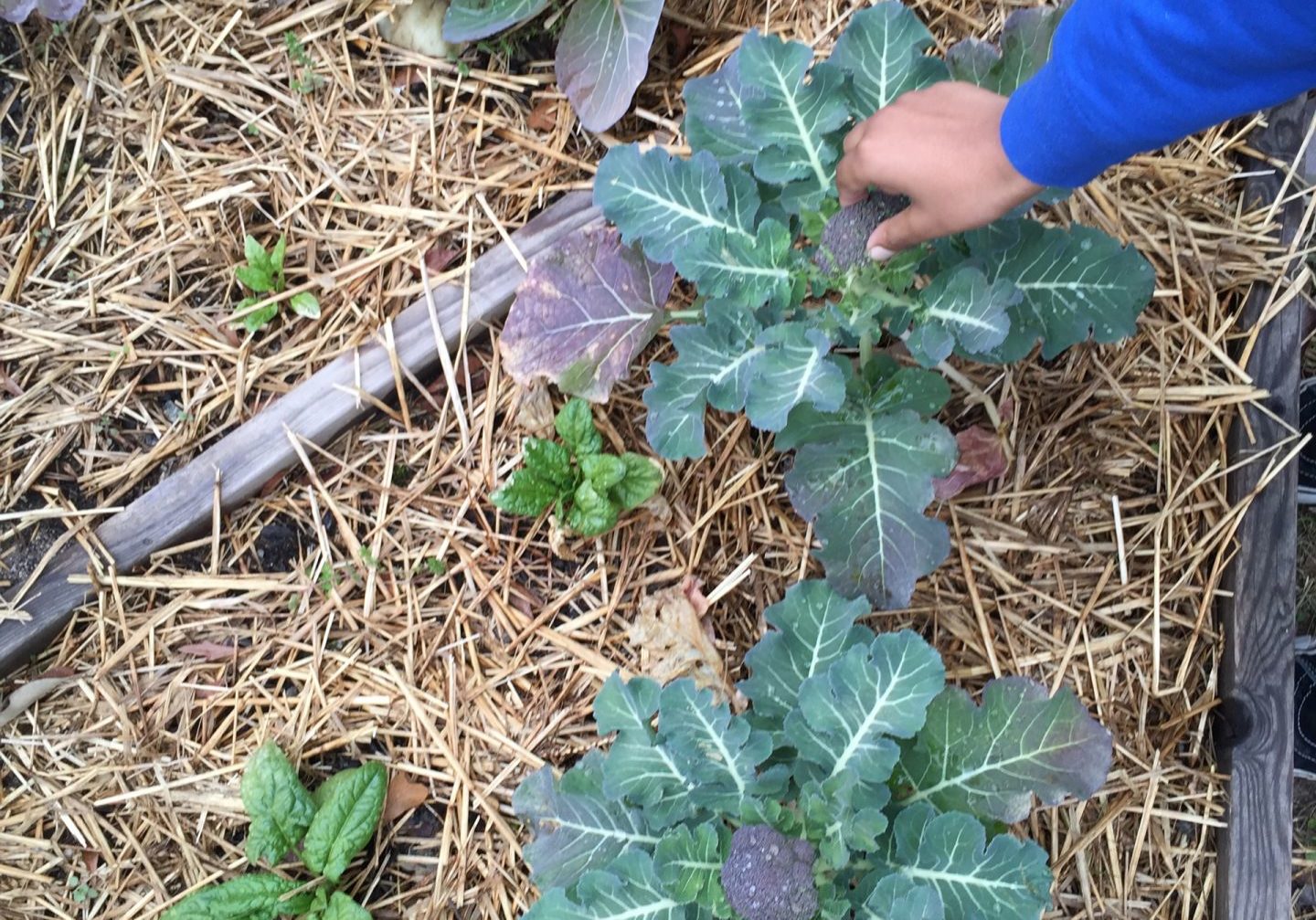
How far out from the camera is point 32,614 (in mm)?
1714

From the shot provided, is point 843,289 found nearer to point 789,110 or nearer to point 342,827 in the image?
point 789,110

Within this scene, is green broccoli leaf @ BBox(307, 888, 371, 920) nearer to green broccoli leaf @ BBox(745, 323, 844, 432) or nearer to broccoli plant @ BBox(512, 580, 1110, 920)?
broccoli plant @ BBox(512, 580, 1110, 920)

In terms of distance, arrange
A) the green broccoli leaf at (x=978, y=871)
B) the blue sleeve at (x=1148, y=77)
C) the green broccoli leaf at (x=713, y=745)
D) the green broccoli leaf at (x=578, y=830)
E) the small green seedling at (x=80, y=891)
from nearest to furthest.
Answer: the blue sleeve at (x=1148, y=77) → the green broccoli leaf at (x=978, y=871) → the green broccoli leaf at (x=713, y=745) → the green broccoli leaf at (x=578, y=830) → the small green seedling at (x=80, y=891)

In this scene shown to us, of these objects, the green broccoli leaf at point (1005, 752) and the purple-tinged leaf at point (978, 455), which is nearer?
the green broccoli leaf at point (1005, 752)

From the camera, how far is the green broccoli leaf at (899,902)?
3.91 ft

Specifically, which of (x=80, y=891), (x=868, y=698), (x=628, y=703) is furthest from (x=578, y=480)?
(x=80, y=891)

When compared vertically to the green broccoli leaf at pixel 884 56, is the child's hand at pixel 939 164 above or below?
below

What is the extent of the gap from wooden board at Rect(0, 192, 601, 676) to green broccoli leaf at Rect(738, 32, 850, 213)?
0.43 meters

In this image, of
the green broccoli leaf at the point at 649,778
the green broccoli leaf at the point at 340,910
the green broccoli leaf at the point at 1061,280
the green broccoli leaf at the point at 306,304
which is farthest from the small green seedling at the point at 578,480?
the green broccoli leaf at the point at 340,910

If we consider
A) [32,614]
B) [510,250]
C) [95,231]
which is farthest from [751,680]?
[95,231]

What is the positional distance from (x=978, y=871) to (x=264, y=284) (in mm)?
1541

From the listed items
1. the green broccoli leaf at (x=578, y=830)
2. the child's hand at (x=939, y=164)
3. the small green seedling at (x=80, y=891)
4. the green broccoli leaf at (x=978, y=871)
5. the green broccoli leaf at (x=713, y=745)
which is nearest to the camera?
the child's hand at (x=939, y=164)

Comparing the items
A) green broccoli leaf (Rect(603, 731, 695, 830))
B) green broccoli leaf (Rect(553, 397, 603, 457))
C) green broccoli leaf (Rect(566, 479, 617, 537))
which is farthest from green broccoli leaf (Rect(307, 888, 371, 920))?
green broccoli leaf (Rect(553, 397, 603, 457))

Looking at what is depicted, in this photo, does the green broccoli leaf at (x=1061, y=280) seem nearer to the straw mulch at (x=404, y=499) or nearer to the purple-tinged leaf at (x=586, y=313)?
the straw mulch at (x=404, y=499)
